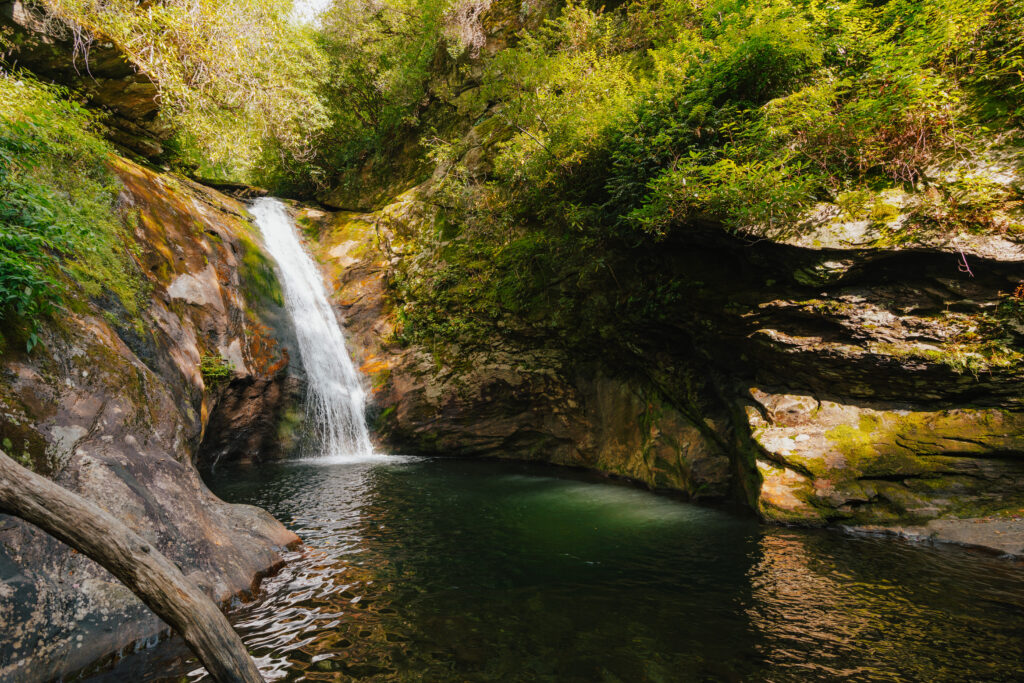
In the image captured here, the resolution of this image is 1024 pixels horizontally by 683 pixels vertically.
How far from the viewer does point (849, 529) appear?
20.1 feet

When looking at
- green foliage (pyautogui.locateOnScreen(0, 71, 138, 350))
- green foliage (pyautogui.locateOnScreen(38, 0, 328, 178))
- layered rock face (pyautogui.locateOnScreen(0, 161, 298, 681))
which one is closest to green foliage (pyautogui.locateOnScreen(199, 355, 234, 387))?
layered rock face (pyautogui.locateOnScreen(0, 161, 298, 681))

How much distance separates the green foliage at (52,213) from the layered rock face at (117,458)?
1.24ft

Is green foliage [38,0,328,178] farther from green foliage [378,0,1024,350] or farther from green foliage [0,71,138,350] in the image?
green foliage [378,0,1024,350]

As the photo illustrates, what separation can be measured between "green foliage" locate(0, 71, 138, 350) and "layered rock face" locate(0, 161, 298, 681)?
379 millimetres

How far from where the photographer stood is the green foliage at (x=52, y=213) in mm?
4184

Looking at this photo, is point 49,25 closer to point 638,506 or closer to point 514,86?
point 514,86

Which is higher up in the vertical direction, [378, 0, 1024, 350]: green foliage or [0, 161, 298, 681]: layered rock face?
[378, 0, 1024, 350]: green foliage

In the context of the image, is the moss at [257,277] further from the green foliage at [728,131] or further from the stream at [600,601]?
the green foliage at [728,131]

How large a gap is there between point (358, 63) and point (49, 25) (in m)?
12.0

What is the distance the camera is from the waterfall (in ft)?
37.9

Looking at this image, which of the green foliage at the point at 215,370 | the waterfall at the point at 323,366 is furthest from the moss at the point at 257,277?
the green foliage at the point at 215,370

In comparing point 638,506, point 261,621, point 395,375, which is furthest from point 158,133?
point 638,506

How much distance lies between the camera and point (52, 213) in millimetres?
4730

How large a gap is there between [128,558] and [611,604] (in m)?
3.75
